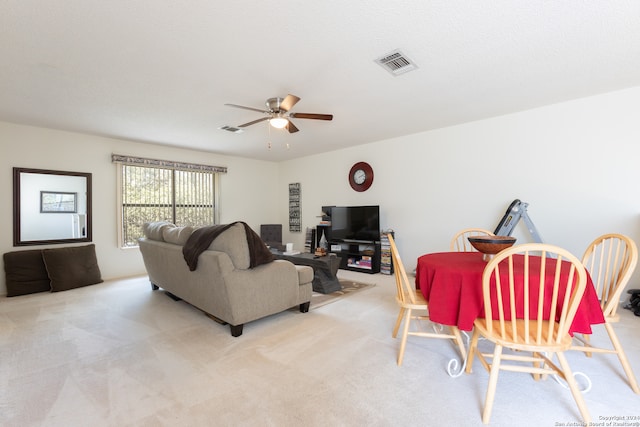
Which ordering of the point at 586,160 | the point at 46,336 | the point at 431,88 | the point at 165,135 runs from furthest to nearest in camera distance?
the point at 165,135 < the point at 586,160 < the point at 431,88 < the point at 46,336

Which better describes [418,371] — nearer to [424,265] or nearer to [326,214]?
[424,265]

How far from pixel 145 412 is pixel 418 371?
1666 mm

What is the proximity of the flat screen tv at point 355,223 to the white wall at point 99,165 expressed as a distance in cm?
229

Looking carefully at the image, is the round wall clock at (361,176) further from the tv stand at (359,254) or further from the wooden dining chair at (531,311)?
the wooden dining chair at (531,311)

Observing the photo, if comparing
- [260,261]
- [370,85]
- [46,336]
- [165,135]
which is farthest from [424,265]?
[165,135]

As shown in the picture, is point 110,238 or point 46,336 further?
point 110,238

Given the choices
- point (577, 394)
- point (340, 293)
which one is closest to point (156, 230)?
point (340, 293)

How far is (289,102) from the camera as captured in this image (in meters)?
2.74

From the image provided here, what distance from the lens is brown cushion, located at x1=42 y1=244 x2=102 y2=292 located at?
4.04 metres

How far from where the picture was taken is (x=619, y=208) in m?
3.15

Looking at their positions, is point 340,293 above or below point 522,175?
below

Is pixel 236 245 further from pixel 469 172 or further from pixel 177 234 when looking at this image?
pixel 469 172

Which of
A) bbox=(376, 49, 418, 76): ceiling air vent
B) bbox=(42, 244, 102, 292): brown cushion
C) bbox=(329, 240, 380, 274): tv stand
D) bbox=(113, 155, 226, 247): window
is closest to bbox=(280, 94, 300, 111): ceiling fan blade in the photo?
bbox=(376, 49, 418, 76): ceiling air vent

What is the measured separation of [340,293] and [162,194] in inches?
152
